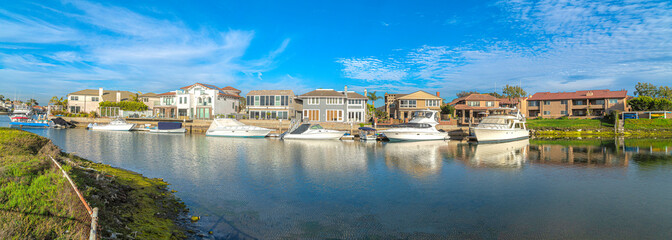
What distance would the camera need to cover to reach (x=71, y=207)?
680 cm

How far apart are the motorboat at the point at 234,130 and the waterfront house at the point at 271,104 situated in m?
11.8

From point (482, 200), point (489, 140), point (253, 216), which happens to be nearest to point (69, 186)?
point (253, 216)

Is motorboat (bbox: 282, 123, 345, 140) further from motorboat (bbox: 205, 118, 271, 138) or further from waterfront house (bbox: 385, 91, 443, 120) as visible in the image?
waterfront house (bbox: 385, 91, 443, 120)

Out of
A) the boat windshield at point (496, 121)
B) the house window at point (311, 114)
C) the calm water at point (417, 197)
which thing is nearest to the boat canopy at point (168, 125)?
the house window at point (311, 114)

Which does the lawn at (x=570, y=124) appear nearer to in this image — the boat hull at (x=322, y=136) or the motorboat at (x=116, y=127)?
the boat hull at (x=322, y=136)

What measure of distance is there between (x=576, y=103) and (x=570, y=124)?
12.6 m

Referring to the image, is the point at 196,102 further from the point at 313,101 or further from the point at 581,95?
the point at 581,95

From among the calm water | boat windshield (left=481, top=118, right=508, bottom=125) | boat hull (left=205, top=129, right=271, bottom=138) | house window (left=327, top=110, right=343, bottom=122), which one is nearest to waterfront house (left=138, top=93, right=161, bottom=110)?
boat hull (left=205, top=129, right=271, bottom=138)

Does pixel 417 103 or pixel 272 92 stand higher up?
pixel 272 92

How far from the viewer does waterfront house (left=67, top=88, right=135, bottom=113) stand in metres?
73.4

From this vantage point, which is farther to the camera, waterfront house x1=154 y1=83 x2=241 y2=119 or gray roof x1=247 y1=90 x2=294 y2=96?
waterfront house x1=154 y1=83 x2=241 y2=119

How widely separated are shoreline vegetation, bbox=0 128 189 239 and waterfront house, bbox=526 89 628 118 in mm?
76181

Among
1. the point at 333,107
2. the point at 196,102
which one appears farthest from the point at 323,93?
the point at 196,102

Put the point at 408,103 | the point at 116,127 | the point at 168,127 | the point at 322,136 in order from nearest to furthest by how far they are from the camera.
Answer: the point at 322,136, the point at 168,127, the point at 116,127, the point at 408,103
